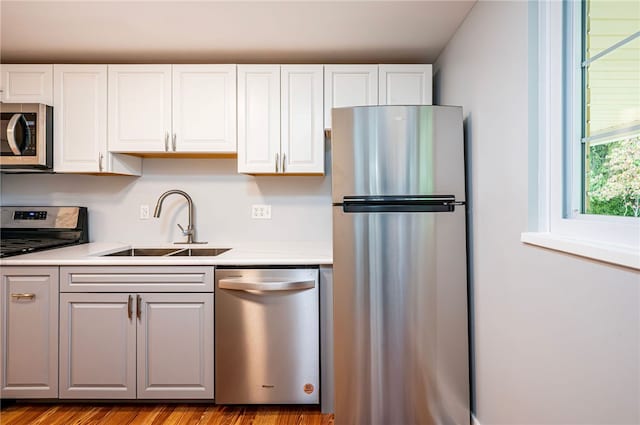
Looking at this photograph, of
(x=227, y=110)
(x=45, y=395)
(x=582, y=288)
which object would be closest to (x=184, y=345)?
(x=45, y=395)

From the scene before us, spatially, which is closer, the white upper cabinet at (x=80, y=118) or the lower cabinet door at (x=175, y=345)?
the lower cabinet door at (x=175, y=345)

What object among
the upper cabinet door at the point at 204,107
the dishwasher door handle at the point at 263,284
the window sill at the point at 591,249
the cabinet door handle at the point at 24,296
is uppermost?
the upper cabinet door at the point at 204,107

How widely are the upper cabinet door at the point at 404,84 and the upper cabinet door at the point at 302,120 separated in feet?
1.35

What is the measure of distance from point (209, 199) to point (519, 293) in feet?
7.12

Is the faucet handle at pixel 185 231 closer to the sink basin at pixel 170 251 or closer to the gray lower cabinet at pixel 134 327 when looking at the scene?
the sink basin at pixel 170 251

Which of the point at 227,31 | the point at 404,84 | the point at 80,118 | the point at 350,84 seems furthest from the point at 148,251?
the point at 404,84

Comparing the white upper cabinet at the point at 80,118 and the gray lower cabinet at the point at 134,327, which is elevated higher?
the white upper cabinet at the point at 80,118

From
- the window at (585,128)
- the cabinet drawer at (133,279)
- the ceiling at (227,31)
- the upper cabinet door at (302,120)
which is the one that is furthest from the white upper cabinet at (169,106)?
the window at (585,128)

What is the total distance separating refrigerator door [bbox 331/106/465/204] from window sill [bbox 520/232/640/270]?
667 millimetres

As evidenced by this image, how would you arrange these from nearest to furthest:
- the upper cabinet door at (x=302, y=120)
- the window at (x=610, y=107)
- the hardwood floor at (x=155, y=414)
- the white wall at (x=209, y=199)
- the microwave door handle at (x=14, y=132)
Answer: the window at (x=610, y=107) < the hardwood floor at (x=155, y=414) < the microwave door handle at (x=14, y=132) < the upper cabinet door at (x=302, y=120) < the white wall at (x=209, y=199)

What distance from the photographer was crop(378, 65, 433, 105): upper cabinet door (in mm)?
2529

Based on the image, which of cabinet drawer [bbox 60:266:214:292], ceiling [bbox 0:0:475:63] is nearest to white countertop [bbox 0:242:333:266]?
cabinet drawer [bbox 60:266:214:292]

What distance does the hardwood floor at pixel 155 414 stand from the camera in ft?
6.95

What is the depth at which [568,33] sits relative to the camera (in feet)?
4.39
